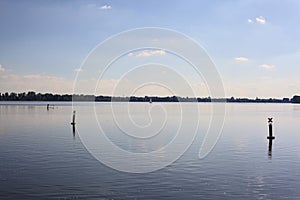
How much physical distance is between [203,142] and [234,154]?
9.05 m

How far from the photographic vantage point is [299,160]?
30.6 meters

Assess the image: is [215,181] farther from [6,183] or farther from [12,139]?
[12,139]

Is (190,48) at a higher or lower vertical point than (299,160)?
higher

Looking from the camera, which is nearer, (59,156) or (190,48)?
(190,48)

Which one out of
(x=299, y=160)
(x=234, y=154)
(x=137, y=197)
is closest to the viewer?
(x=137, y=197)

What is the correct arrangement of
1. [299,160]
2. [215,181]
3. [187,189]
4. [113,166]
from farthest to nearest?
1. [299,160]
2. [113,166]
3. [215,181]
4. [187,189]

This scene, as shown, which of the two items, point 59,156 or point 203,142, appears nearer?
point 59,156

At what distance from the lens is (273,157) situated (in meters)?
32.0

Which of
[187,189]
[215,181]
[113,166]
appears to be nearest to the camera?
[187,189]

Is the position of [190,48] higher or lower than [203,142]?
higher

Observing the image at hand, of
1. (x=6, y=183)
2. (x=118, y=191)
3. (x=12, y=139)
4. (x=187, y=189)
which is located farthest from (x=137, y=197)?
(x=12, y=139)

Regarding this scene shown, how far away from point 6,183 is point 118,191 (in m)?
6.32

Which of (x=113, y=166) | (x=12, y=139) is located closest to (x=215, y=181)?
(x=113, y=166)

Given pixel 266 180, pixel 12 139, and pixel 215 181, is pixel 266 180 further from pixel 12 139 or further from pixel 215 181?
pixel 12 139
